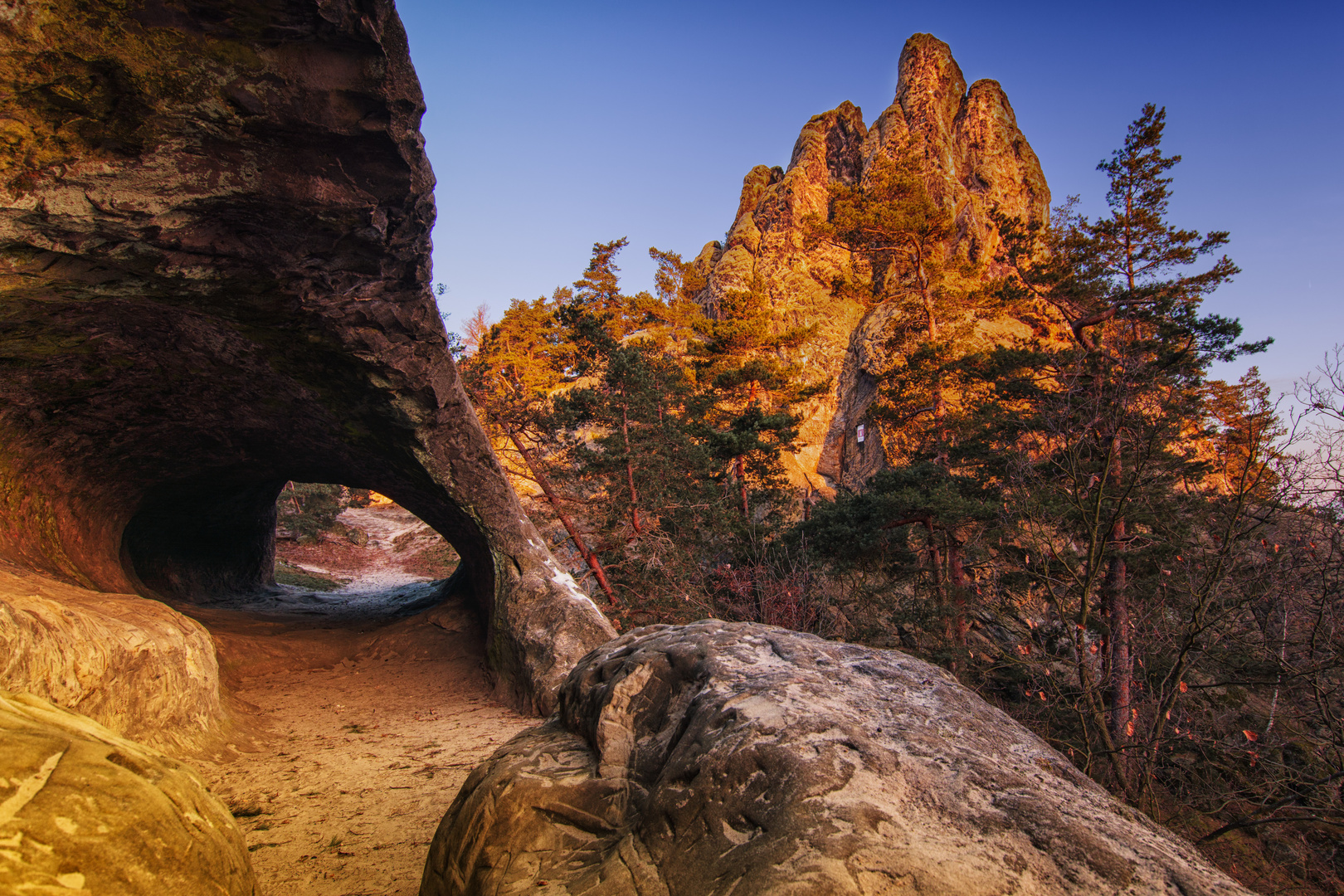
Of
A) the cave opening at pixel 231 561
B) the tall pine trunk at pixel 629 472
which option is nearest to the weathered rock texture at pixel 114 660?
the cave opening at pixel 231 561

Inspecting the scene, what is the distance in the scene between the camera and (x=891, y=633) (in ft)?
50.6

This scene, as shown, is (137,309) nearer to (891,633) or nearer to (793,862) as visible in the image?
(793,862)

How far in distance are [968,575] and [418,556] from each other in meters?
21.8

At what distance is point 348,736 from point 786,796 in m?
5.92

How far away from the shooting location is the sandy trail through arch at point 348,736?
385cm

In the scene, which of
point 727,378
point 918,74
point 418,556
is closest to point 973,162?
point 918,74

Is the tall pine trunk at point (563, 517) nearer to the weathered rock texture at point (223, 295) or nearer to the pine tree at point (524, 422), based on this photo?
the pine tree at point (524, 422)

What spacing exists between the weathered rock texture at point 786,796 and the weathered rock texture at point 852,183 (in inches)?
999

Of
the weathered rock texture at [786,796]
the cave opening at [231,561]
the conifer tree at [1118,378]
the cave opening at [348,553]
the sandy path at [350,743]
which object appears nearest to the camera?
the weathered rock texture at [786,796]

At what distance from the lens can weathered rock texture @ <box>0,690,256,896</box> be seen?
176 centimetres

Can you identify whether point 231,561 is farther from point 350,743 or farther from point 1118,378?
point 1118,378

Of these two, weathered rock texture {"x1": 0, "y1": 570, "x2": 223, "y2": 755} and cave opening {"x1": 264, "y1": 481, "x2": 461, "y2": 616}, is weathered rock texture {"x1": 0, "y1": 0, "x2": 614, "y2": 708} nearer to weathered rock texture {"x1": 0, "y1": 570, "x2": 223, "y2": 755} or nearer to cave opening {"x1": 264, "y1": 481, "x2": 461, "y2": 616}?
weathered rock texture {"x1": 0, "y1": 570, "x2": 223, "y2": 755}

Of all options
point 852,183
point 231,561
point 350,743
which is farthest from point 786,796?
point 852,183

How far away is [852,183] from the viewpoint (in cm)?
A: 3188
